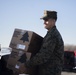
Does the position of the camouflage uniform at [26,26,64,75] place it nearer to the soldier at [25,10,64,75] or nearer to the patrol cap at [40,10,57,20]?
the soldier at [25,10,64,75]

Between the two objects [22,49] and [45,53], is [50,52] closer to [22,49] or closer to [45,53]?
[45,53]

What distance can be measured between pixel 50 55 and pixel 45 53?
9 cm

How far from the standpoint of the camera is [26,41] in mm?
4637

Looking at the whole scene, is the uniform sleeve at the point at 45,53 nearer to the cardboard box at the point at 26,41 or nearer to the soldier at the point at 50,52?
the soldier at the point at 50,52

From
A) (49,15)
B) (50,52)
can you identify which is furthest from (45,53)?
(49,15)

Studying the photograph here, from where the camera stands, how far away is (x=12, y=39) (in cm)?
482

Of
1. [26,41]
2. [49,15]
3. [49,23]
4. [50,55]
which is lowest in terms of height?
[50,55]

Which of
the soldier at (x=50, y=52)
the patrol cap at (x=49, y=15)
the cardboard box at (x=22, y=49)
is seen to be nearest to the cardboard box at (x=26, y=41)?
the cardboard box at (x=22, y=49)

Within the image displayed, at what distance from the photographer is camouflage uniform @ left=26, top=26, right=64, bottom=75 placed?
441 cm

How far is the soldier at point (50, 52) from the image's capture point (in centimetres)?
441

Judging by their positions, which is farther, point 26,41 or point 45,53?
point 26,41

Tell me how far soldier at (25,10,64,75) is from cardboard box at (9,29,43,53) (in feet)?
0.68

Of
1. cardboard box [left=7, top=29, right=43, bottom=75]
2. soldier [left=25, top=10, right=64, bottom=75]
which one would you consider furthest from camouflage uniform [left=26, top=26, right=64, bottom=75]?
cardboard box [left=7, top=29, right=43, bottom=75]

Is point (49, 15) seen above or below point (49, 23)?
above
